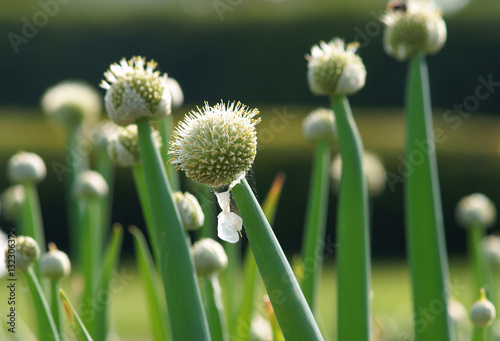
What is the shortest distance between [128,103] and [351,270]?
47cm

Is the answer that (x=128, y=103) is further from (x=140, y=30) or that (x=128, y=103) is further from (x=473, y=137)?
(x=140, y=30)

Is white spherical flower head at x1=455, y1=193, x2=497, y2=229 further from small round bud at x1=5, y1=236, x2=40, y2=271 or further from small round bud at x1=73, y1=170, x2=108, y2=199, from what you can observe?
small round bud at x1=5, y1=236, x2=40, y2=271

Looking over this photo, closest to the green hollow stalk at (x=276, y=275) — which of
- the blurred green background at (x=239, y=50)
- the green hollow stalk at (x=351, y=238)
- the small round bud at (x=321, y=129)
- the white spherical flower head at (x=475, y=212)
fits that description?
the green hollow stalk at (x=351, y=238)

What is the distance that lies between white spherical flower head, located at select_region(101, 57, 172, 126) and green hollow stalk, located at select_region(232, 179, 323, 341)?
0.50 ft

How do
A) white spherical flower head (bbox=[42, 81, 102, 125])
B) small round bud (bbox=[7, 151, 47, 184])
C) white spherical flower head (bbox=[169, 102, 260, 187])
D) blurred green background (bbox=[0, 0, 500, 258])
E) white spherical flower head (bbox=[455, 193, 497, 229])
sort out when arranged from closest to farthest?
white spherical flower head (bbox=[169, 102, 260, 187]) → small round bud (bbox=[7, 151, 47, 184]) → white spherical flower head (bbox=[455, 193, 497, 229]) → white spherical flower head (bbox=[42, 81, 102, 125]) → blurred green background (bbox=[0, 0, 500, 258])

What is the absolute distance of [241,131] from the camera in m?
0.69

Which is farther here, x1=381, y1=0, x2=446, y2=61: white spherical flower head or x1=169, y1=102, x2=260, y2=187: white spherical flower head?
x1=381, y1=0, x2=446, y2=61: white spherical flower head

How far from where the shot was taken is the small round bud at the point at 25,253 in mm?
945

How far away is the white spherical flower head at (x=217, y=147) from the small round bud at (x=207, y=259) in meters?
0.33

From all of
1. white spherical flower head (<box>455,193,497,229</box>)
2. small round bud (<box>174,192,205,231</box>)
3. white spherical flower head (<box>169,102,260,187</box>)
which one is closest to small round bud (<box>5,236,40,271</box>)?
small round bud (<box>174,192,205,231</box>)

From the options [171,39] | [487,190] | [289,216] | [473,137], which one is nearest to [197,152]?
[289,216]

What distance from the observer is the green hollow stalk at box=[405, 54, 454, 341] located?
1041mm

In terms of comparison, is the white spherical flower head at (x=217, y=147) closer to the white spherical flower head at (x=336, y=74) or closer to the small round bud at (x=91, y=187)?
the white spherical flower head at (x=336, y=74)

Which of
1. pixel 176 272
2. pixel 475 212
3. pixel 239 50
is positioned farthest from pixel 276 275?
pixel 239 50
